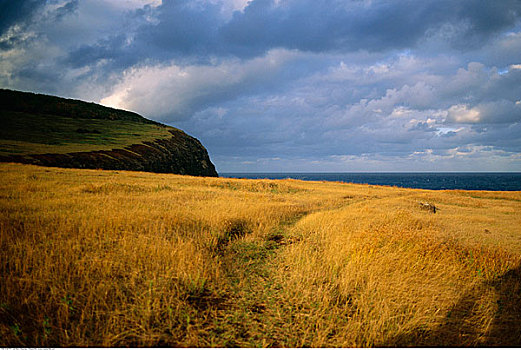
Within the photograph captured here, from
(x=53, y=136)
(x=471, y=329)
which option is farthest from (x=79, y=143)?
(x=471, y=329)

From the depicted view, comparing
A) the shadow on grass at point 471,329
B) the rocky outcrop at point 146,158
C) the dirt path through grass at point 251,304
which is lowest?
the shadow on grass at point 471,329

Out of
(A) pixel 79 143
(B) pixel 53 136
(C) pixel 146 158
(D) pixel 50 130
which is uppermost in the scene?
(D) pixel 50 130

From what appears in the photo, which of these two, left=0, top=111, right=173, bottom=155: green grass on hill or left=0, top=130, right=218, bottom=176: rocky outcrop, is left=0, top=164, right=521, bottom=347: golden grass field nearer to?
left=0, top=130, right=218, bottom=176: rocky outcrop

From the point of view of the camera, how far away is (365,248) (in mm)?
7270

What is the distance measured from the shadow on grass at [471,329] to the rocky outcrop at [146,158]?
39419mm

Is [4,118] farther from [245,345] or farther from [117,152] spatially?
[245,345]

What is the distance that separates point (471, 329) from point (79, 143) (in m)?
58.1

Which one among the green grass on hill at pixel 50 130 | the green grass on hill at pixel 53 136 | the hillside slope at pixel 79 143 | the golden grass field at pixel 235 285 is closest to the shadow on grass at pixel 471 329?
the golden grass field at pixel 235 285

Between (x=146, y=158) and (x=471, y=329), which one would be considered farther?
(x=146, y=158)

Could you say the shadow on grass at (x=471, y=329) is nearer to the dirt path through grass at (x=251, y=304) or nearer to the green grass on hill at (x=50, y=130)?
the dirt path through grass at (x=251, y=304)

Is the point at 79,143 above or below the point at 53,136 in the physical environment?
below

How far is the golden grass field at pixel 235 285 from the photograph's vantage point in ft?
13.0

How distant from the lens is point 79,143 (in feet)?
150

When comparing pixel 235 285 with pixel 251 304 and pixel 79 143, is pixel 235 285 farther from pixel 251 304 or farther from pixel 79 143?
pixel 79 143
